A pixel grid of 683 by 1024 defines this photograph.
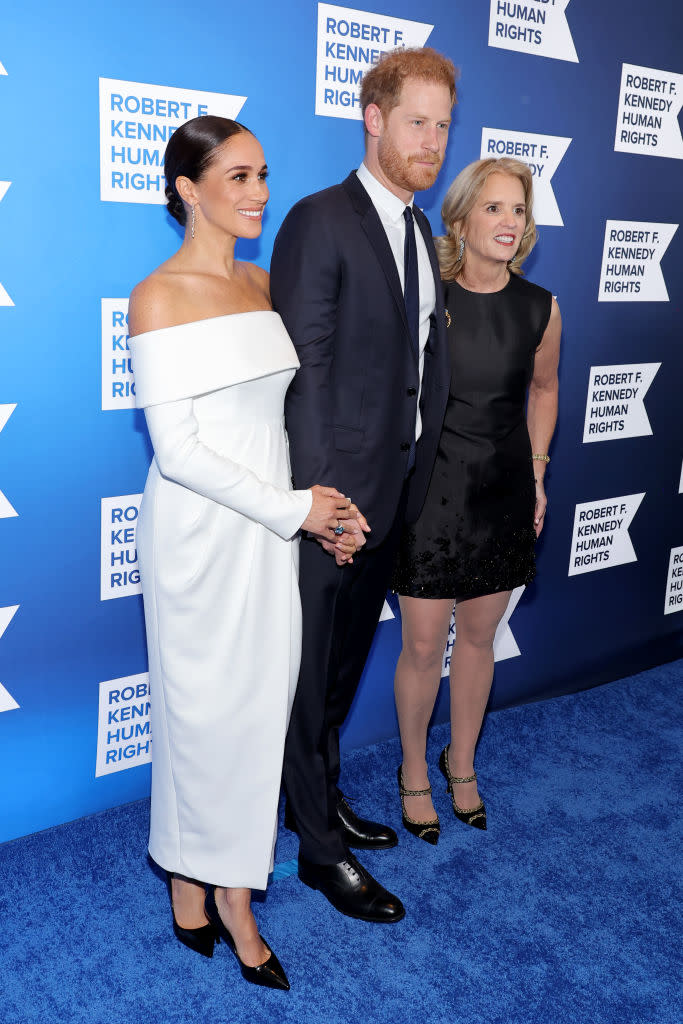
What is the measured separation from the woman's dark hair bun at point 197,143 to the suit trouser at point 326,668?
829mm

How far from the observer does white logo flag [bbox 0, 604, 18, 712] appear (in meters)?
2.43

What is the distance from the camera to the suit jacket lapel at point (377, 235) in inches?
81.6

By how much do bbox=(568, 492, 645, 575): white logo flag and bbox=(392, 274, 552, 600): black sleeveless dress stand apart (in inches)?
44.4

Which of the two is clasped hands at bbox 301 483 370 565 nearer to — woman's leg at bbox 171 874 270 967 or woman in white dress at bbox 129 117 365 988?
woman in white dress at bbox 129 117 365 988

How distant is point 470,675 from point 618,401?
1402mm

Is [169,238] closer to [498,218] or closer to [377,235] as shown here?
[377,235]

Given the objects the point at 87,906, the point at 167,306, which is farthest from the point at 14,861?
the point at 167,306

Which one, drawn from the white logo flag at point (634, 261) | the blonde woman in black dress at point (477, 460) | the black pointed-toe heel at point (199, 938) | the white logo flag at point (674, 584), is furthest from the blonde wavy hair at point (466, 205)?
the white logo flag at point (674, 584)

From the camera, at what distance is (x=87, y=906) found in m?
2.37

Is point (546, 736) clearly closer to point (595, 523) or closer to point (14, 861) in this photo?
point (595, 523)

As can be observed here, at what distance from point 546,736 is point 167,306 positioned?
2.23 metres

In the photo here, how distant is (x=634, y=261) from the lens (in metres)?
3.51

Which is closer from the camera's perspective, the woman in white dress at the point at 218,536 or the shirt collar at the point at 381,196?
the woman in white dress at the point at 218,536

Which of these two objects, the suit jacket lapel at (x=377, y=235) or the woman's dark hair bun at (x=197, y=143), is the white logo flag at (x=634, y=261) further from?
the woman's dark hair bun at (x=197, y=143)
